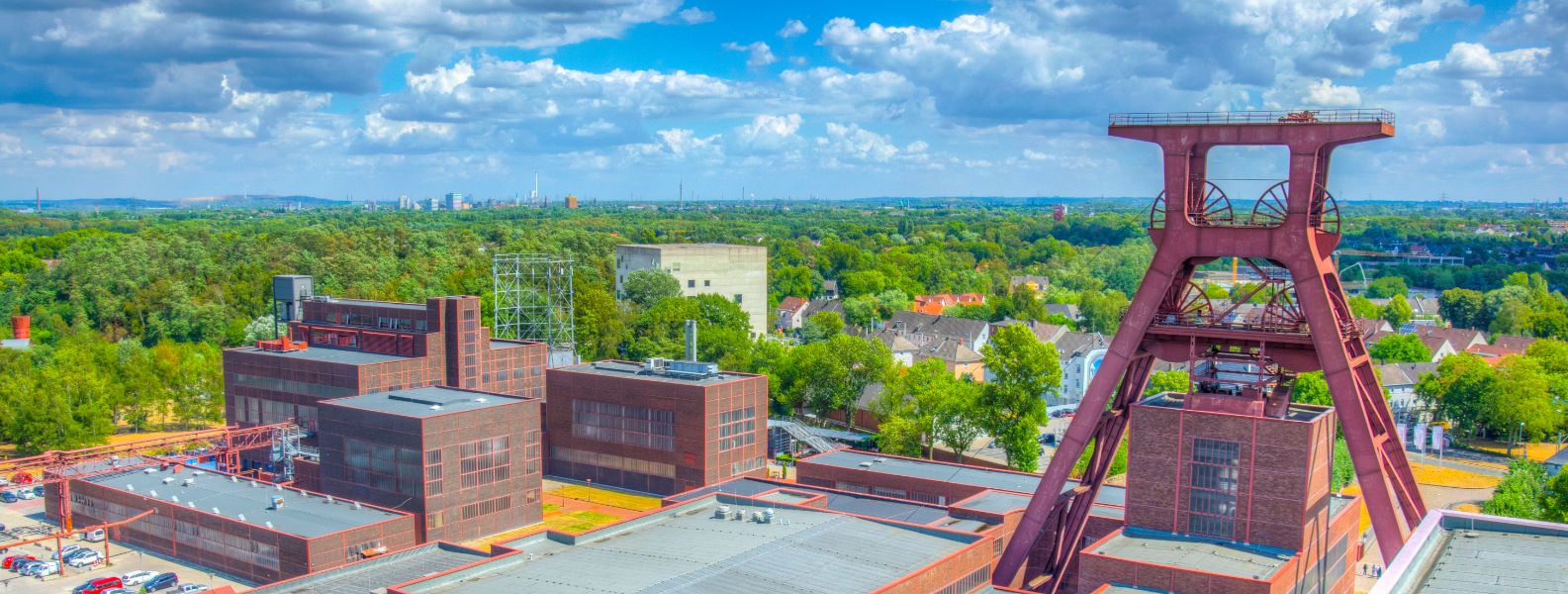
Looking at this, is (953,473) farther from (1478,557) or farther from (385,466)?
(385,466)

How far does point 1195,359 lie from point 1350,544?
45.0 ft

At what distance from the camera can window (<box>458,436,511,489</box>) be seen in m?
58.4

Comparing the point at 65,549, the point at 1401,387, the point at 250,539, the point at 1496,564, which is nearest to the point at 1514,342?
the point at 1401,387

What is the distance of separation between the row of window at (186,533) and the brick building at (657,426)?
25.5 m

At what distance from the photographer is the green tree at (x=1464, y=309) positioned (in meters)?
160

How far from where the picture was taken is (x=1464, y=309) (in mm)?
163375

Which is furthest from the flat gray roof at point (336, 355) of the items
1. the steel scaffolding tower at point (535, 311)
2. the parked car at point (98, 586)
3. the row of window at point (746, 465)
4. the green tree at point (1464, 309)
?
the green tree at point (1464, 309)

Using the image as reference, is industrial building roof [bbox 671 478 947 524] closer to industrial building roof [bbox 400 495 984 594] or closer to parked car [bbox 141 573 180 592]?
industrial building roof [bbox 400 495 984 594]

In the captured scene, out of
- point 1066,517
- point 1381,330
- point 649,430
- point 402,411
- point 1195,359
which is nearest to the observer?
point 1195,359

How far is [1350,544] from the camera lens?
44.5m

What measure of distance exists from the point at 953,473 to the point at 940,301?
124 meters

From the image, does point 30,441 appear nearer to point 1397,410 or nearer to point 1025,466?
point 1025,466

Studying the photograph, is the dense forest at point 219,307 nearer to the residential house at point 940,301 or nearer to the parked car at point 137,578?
the residential house at point 940,301

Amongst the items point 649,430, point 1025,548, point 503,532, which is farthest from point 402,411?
point 1025,548
